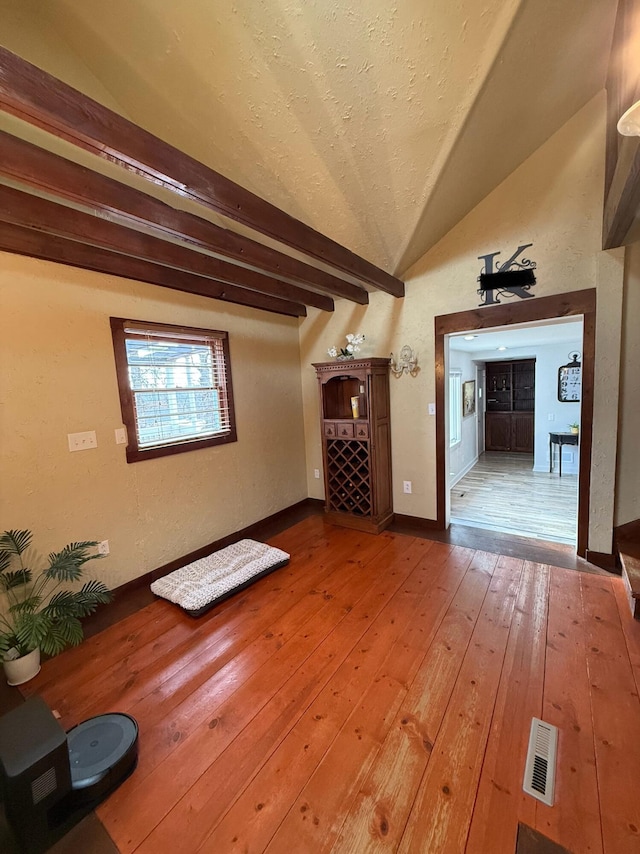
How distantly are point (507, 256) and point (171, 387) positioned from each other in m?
3.00

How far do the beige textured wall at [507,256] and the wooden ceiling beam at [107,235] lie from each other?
1.51m

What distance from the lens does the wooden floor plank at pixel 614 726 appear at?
1.14m

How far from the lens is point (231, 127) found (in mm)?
1948

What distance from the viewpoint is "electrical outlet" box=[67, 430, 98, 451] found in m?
2.33

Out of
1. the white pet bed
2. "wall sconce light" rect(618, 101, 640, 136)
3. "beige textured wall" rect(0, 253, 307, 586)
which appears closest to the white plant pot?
"beige textured wall" rect(0, 253, 307, 586)

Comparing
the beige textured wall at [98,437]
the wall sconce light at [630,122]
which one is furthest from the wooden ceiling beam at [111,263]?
the wall sconce light at [630,122]

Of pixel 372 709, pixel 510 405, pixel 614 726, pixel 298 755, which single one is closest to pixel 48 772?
pixel 298 755

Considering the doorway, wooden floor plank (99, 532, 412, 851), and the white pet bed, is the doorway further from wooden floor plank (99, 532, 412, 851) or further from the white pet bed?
the white pet bed

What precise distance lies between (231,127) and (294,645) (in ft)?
9.87

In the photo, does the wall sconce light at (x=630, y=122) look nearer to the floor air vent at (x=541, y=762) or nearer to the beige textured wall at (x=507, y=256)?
the beige textured wall at (x=507, y=256)

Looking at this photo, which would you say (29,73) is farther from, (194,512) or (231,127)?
(194,512)

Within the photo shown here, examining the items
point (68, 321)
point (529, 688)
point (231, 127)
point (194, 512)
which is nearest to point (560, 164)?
point (231, 127)

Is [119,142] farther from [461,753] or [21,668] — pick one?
[461,753]

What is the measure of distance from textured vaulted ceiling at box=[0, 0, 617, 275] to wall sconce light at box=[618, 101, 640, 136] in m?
0.96
